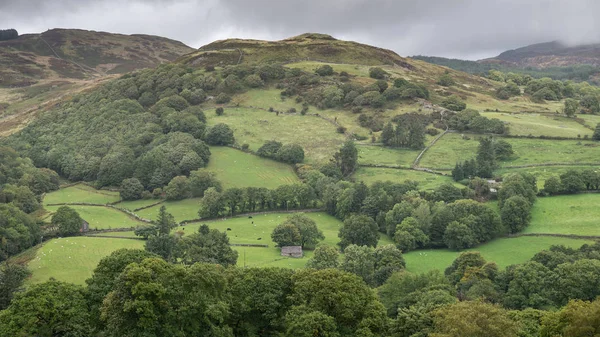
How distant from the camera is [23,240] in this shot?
78.0m

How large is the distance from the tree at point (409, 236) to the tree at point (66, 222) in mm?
50871

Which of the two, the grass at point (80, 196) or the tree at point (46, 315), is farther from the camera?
the grass at point (80, 196)

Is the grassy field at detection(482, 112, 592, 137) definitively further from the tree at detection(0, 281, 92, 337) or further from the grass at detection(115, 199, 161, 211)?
the tree at detection(0, 281, 92, 337)

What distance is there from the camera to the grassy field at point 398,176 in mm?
104438

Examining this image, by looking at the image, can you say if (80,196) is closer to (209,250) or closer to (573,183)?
(209,250)

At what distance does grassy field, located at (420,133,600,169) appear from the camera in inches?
4272

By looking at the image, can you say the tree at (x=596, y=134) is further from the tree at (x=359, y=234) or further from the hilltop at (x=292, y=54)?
the hilltop at (x=292, y=54)

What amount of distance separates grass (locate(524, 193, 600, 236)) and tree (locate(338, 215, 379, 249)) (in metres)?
23.5

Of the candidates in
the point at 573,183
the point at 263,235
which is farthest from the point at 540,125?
the point at 263,235

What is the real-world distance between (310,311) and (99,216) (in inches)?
2748

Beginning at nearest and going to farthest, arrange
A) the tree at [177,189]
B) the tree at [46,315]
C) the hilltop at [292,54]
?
the tree at [46,315], the tree at [177,189], the hilltop at [292,54]

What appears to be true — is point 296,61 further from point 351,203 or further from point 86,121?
point 351,203

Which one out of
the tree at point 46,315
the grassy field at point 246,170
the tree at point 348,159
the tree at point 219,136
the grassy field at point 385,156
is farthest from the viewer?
the tree at point 219,136

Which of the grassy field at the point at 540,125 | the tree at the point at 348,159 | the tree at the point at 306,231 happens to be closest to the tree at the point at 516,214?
the tree at the point at 306,231
